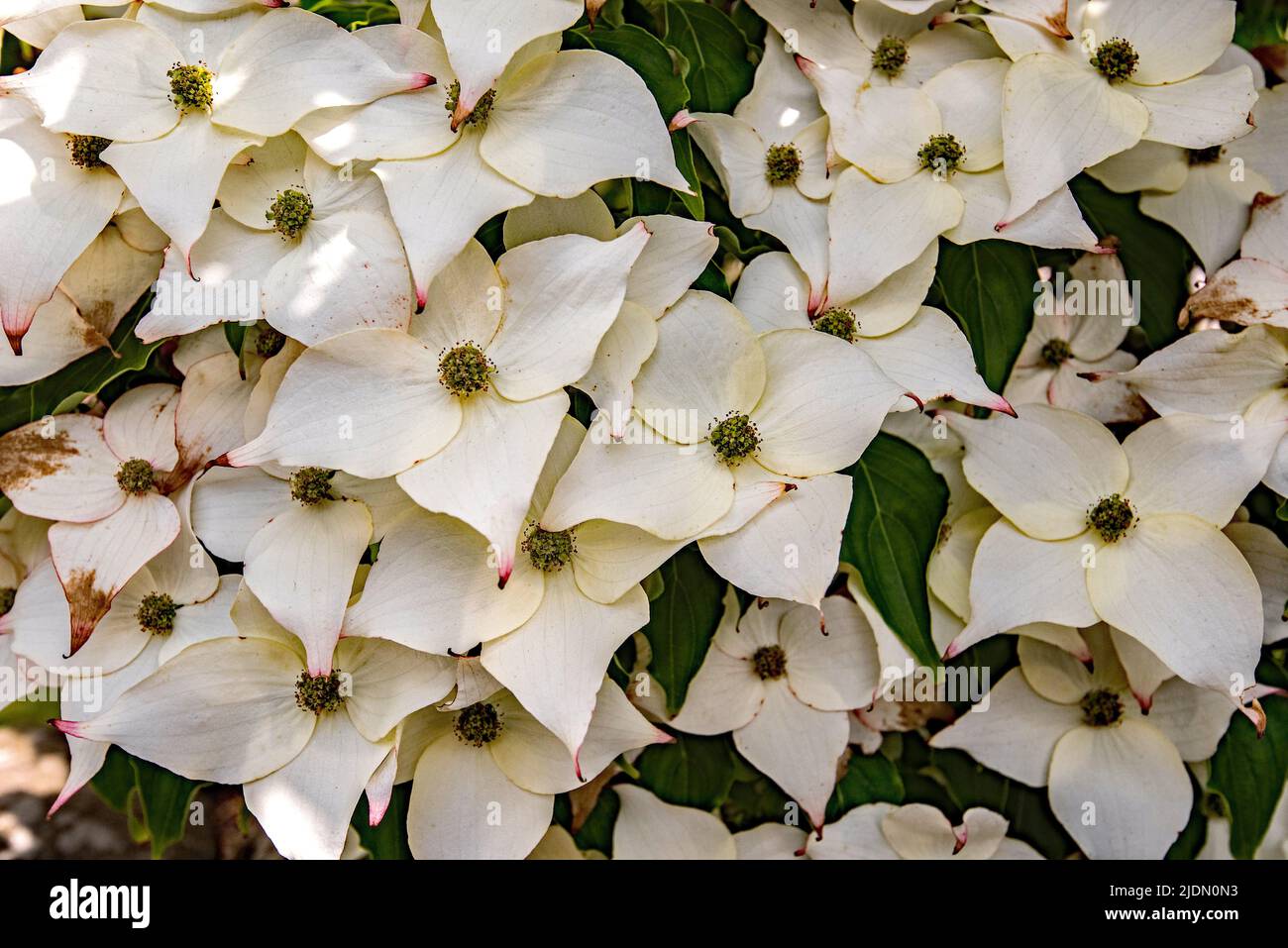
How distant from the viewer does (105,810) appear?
174cm

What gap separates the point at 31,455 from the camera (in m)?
0.89

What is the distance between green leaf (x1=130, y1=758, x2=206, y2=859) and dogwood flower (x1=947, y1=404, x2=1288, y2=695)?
658mm

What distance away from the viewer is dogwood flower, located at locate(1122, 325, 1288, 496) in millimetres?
858

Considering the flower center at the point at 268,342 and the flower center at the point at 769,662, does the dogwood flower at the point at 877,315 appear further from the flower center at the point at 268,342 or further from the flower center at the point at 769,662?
the flower center at the point at 268,342

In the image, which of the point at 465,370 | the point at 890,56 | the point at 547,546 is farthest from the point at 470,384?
the point at 890,56

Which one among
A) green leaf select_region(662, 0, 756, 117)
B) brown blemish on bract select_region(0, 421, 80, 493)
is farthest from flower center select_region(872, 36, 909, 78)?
brown blemish on bract select_region(0, 421, 80, 493)

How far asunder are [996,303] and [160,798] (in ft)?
2.70

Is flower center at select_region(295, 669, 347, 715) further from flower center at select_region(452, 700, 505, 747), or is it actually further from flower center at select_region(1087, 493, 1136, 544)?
flower center at select_region(1087, 493, 1136, 544)

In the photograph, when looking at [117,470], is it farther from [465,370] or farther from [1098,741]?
[1098,741]

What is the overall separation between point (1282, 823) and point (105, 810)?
166cm

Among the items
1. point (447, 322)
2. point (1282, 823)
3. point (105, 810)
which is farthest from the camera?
point (105, 810)

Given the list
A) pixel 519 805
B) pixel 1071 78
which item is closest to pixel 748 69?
pixel 1071 78
